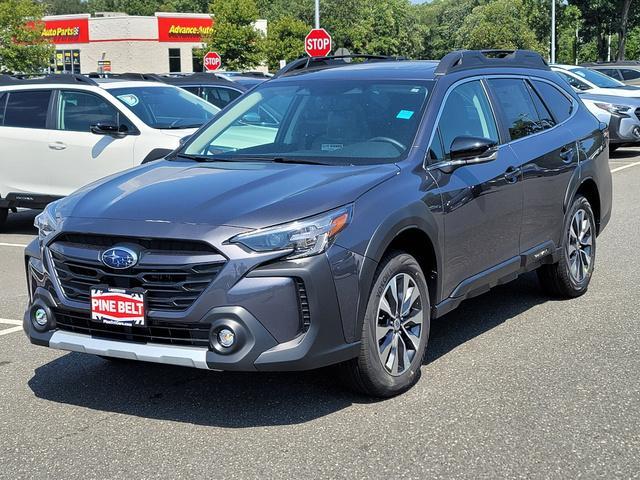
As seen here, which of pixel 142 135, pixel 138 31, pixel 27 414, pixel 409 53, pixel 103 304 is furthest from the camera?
pixel 409 53

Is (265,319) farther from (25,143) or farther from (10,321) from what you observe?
(25,143)

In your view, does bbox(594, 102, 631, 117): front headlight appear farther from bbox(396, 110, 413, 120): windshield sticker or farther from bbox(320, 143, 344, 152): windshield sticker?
bbox(320, 143, 344, 152): windshield sticker

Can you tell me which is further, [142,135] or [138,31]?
[138,31]

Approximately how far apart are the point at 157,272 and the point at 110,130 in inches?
259

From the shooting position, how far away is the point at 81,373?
Result: 5.43m

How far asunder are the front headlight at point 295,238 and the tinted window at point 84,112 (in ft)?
22.4

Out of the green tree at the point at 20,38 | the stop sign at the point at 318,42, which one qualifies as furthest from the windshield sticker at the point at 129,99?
the green tree at the point at 20,38

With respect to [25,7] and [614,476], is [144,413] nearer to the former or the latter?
[614,476]

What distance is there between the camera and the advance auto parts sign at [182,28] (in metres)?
66.5

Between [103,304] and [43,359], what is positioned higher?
[103,304]

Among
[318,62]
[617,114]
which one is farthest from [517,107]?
[617,114]

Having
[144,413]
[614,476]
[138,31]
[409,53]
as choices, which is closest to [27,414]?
[144,413]

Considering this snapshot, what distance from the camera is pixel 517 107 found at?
6.42 metres

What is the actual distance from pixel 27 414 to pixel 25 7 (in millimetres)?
39975
